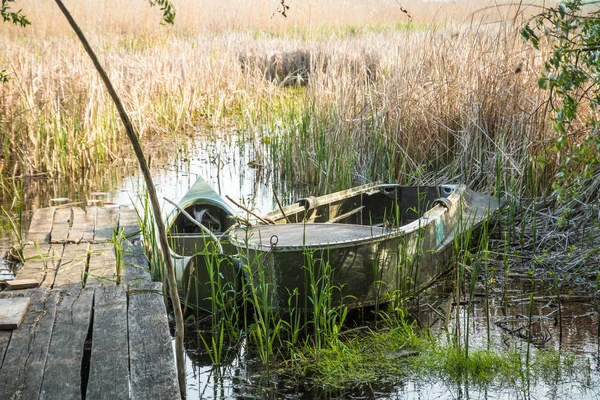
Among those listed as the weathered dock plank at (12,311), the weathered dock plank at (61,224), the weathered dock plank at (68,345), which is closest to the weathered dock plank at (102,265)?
the weathered dock plank at (68,345)

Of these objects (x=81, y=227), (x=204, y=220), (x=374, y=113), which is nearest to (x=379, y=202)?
(x=374, y=113)

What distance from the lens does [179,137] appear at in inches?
436

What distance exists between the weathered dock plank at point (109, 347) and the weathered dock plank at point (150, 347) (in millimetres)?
35

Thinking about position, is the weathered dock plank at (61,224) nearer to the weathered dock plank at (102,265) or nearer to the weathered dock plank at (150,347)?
the weathered dock plank at (102,265)

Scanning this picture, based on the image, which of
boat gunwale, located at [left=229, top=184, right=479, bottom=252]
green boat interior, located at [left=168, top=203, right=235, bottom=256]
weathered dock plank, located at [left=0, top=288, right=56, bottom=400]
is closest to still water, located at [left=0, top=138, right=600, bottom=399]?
boat gunwale, located at [left=229, top=184, right=479, bottom=252]

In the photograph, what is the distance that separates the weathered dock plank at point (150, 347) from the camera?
9.37 ft

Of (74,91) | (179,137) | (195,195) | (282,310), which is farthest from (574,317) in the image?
(179,137)

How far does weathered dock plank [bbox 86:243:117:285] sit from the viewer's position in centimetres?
436

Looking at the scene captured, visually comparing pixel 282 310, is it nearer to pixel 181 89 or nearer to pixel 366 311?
pixel 366 311

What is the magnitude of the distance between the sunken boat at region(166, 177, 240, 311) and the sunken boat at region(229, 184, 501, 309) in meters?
0.16

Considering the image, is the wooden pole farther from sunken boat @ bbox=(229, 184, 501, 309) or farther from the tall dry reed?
the tall dry reed

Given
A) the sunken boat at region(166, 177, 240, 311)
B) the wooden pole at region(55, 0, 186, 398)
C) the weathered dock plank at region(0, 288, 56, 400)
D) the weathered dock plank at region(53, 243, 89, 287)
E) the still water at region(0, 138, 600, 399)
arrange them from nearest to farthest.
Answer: the wooden pole at region(55, 0, 186, 398) < the weathered dock plank at region(0, 288, 56, 400) < the still water at region(0, 138, 600, 399) < the weathered dock plank at region(53, 243, 89, 287) < the sunken boat at region(166, 177, 240, 311)

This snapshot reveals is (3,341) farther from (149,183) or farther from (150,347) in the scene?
(149,183)

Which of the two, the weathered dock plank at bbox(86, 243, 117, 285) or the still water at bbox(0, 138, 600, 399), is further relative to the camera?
the weathered dock plank at bbox(86, 243, 117, 285)
